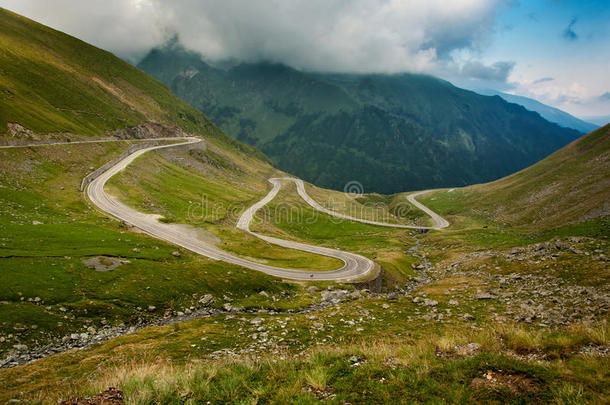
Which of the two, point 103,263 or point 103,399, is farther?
point 103,263

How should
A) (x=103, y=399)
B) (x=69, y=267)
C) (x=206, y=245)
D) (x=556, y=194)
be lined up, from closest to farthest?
(x=103, y=399), (x=69, y=267), (x=206, y=245), (x=556, y=194)

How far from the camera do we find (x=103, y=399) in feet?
32.6

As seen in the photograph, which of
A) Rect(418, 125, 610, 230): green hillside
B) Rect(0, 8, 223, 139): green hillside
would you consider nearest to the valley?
Rect(418, 125, 610, 230): green hillside

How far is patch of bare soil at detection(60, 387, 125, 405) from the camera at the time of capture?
31.9 feet

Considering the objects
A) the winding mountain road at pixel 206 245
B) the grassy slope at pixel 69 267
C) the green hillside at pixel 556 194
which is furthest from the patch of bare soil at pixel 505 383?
the green hillside at pixel 556 194

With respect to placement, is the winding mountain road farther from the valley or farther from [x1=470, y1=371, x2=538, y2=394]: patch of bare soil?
[x1=470, y1=371, x2=538, y2=394]: patch of bare soil

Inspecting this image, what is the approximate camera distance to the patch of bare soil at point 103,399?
9715mm

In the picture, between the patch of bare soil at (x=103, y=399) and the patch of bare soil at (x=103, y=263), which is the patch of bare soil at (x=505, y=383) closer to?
the patch of bare soil at (x=103, y=399)

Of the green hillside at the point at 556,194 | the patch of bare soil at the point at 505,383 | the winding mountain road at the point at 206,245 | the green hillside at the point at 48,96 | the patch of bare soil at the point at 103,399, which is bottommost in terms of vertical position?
the winding mountain road at the point at 206,245

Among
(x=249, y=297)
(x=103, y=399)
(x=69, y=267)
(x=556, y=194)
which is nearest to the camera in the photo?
(x=103, y=399)

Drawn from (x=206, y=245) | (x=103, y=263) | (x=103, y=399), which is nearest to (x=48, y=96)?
(x=206, y=245)

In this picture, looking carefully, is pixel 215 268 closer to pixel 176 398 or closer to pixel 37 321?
pixel 37 321

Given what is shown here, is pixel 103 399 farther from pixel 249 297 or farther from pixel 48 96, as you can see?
pixel 48 96

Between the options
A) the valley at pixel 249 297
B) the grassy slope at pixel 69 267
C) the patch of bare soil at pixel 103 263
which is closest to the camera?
the valley at pixel 249 297
